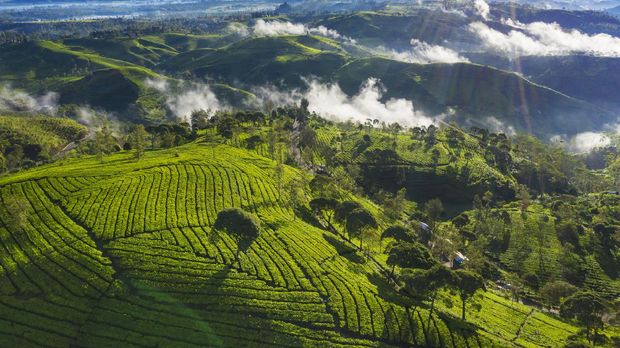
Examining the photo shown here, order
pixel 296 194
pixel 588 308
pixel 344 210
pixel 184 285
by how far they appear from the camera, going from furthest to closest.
A: pixel 296 194 < pixel 344 210 < pixel 588 308 < pixel 184 285

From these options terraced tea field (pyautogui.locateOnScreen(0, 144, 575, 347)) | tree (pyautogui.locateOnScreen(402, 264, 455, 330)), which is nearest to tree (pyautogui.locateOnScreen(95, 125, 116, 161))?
terraced tea field (pyautogui.locateOnScreen(0, 144, 575, 347))

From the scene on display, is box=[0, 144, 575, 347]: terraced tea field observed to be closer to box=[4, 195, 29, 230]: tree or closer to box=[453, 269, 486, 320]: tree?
box=[4, 195, 29, 230]: tree

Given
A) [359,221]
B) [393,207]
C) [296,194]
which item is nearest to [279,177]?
[296,194]

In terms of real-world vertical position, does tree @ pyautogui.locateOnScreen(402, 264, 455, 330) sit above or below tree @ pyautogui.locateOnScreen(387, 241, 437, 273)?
above

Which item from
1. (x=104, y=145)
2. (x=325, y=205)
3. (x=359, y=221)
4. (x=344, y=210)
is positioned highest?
(x=359, y=221)

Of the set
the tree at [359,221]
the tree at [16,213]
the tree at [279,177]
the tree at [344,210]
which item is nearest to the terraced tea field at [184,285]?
the tree at [16,213]

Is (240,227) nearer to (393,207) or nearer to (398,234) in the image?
(398,234)
